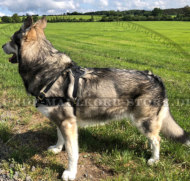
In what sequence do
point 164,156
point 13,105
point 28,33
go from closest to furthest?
point 28,33 < point 164,156 < point 13,105

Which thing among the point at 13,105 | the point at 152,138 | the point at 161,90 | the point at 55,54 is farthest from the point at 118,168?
the point at 13,105

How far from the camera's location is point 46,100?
3029mm

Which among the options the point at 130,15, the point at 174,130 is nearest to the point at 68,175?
the point at 174,130

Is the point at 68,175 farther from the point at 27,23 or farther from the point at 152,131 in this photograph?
the point at 27,23

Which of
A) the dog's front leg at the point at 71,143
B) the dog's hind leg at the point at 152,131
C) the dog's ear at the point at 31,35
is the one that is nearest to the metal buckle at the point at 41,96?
the dog's front leg at the point at 71,143

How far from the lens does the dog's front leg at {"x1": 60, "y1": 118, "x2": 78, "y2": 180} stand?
3072 millimetres

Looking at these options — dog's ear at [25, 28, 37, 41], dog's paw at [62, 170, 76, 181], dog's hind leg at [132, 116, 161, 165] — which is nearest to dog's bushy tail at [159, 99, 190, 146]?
dog's hind leg at [132, 116, 161, 165]

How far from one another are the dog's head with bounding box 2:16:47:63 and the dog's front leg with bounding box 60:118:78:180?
137 centimetres

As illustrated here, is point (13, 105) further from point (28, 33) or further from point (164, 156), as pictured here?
point (164, 156)

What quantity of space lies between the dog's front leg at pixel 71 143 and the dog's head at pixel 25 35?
4.51 feet

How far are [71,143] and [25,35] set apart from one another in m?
1.86

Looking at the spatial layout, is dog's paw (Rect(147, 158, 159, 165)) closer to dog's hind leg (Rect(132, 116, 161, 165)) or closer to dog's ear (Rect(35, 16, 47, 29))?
dog's hind leg (Rect(132, 116, 161, 165))

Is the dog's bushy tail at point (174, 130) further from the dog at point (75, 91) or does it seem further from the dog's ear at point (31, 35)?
the dog's ear at point (31, 35)

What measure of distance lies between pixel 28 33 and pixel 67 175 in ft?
7.63
